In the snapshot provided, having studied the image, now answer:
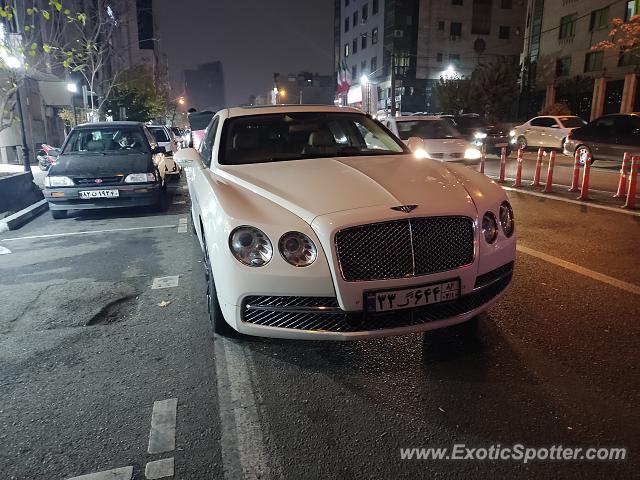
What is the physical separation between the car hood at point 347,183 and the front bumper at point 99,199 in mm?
4967

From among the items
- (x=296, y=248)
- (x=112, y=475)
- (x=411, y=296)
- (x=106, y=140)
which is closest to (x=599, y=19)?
(x=106, y=140)

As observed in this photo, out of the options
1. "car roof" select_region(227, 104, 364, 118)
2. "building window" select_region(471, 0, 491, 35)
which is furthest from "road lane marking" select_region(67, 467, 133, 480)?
"building window" select_region(471, 0, 491, 35)

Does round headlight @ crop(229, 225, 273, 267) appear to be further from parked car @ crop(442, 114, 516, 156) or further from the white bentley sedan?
parked car @ crop(442, 114, 516, 156)

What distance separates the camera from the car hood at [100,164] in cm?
827

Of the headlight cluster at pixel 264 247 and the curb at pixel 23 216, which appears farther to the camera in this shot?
the curb at pixel 23 216

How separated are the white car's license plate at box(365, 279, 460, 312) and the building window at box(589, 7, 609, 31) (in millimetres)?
36668

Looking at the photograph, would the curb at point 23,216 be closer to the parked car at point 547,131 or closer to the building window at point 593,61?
the parked car at point 547,131

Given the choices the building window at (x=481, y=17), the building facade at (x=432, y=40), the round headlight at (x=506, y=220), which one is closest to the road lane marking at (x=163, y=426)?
Answer: the round headlight at (x=506, y=220)

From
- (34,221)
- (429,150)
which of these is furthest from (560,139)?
(34,221)

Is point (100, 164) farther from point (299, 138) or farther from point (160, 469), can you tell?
point (160, 469)

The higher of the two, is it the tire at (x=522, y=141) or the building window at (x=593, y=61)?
the building window at (x=593, y=61)

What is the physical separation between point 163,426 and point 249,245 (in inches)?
43.5

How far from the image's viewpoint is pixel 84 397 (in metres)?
2.98

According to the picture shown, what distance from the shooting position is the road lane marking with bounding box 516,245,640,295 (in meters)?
4.58
